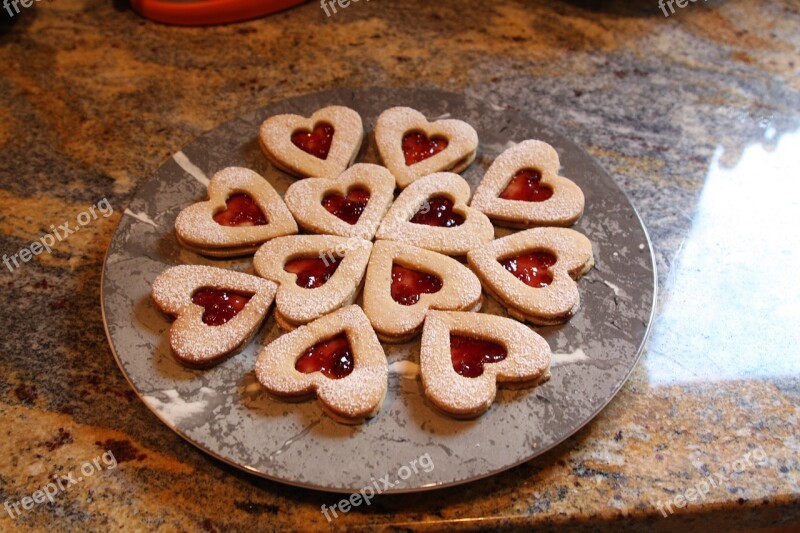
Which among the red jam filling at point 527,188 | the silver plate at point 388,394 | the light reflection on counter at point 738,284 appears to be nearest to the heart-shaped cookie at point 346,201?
the silver plate at point 388,394

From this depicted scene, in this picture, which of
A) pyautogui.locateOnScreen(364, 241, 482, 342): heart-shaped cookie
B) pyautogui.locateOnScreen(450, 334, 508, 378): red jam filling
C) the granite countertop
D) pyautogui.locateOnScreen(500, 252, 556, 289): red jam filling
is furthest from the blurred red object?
pyautogui.locateOnScreen(450, 334, 508, 378): red jam filling

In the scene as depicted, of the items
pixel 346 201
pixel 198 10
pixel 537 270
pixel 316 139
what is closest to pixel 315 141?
pixel 316 139

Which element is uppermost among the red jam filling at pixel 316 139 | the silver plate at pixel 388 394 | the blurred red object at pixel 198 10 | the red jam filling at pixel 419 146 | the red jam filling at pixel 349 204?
the blurred red object at pixel 198 10

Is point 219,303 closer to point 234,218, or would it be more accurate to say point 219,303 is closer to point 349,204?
point 234,218

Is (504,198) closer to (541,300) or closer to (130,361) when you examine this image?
(541,300)

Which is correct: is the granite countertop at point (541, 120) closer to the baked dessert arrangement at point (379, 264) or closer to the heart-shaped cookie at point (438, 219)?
the baked dessert arrangement at point (379, 264)

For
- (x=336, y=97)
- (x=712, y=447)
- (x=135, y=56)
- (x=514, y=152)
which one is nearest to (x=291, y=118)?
(x=336, y=97)

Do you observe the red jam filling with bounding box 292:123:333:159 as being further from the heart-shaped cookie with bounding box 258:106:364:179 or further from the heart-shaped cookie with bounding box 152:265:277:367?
the heart-shaped cookie with bounding box 152:265:277:367
